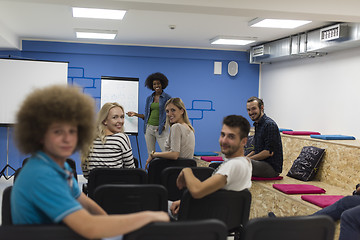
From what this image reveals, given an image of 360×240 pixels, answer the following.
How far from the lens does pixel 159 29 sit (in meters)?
5.98

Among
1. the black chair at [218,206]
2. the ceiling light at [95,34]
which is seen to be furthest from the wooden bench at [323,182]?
the ceiling light at [95,34]

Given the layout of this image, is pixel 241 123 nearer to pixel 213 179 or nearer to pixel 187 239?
pixel 213 179

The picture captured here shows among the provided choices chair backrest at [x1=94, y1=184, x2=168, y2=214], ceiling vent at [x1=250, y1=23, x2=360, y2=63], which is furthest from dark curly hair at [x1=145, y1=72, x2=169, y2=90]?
chair backrest at [x1=94, y1=184, x2=168, y2=214]

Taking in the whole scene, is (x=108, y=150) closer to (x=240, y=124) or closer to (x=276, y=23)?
(x=240, y=124)

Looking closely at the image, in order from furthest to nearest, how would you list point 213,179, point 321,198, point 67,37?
1. point 67,37
2. point 321,198
3. point 213,179

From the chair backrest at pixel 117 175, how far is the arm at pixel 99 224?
146 cm

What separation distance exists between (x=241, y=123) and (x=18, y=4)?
3.37 meters

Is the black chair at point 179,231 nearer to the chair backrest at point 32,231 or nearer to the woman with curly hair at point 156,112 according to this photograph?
the chair backrest at point 32,231

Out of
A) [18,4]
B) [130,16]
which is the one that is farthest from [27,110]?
[130,16]

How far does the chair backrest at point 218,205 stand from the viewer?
2137 millimetres

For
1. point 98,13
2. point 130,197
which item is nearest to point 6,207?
point 130,197

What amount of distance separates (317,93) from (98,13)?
354cm


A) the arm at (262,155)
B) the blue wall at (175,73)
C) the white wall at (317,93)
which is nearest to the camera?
the arm at (262,155)

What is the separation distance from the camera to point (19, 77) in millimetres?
6605
